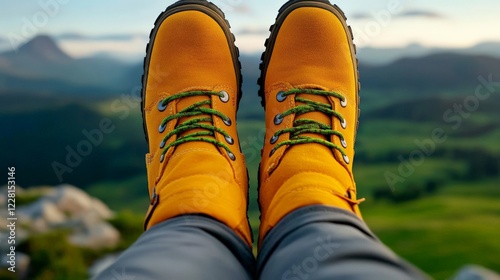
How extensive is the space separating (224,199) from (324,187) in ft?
0.58

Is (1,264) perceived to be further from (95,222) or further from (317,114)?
(317,114)

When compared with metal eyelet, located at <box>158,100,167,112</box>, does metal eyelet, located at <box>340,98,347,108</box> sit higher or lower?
higher

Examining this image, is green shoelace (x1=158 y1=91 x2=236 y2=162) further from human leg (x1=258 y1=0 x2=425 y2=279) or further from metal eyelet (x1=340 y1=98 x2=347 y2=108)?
metal eyelet (x1=340 y1=98 x2=347 y2=108)

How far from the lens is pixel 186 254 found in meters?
0.73

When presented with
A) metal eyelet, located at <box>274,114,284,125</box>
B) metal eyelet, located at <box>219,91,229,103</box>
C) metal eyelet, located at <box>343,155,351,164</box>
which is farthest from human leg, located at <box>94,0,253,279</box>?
metal eyelet, located at <box>343,155,351,164</box>

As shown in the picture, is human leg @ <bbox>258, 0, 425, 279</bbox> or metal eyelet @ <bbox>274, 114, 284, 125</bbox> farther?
metal eyelet @ <bbox>274, 114, 284, 125</bbox>

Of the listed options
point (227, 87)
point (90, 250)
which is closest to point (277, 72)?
point (227, 87)

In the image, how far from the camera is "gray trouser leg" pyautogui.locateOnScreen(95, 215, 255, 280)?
0.67m

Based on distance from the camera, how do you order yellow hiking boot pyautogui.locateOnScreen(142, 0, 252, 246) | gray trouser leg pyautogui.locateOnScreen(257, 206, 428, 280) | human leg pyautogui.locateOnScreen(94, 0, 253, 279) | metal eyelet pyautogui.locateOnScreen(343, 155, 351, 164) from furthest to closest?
metal eyelet pyautogui.locateOnScreen(343, 155, 351, 164) → yellow hiking boot pyautogui.locateOnScreen(142, 0, 252, 246) → human leg pyautogui.locateOnScreen(94, 0, 253, 279) → gray trouser leg pyautogui.locateOnScreen(257, 206, 428, 280)

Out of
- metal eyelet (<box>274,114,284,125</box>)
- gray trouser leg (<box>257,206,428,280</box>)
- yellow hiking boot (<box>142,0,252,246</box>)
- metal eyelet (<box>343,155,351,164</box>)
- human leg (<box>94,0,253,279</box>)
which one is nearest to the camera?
gray trouser leg (<box>257,206,428,280</box>)

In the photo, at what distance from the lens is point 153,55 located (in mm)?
1403

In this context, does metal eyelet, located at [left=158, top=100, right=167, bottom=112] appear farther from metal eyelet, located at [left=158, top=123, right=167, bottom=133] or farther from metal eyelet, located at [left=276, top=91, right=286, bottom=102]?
metal eyelet, located at [left=276, top=91, right=286, bottom=102]

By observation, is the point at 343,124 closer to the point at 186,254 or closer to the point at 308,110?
the point at 308,110

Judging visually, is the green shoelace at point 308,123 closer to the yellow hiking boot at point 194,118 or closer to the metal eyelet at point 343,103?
the metal eyelet at point 343,103
